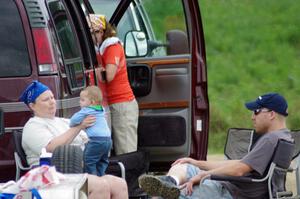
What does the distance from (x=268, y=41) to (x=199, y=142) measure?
12.3 metres

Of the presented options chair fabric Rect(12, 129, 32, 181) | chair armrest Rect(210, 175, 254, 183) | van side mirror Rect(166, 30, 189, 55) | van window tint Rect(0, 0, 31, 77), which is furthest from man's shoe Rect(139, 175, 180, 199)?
van side mirror Rect(166, 30, 189, 55)

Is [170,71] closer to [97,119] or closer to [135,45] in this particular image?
[135,45]

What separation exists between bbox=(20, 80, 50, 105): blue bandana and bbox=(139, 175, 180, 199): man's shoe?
0.94m

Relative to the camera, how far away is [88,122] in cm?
741

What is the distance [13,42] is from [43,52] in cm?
21

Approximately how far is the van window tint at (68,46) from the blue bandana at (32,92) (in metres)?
0.40

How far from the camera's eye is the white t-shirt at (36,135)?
719 centimetres

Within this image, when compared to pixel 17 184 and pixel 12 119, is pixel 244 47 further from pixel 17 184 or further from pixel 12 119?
pixel 17 184

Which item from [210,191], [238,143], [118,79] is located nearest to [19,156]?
[210,191]

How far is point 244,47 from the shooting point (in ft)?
69.6

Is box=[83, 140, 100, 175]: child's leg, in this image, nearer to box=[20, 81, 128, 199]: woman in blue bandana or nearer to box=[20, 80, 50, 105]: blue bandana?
box=[20, 81, 128, 199]: woman in blue bandana

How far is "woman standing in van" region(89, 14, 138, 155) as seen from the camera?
887cm

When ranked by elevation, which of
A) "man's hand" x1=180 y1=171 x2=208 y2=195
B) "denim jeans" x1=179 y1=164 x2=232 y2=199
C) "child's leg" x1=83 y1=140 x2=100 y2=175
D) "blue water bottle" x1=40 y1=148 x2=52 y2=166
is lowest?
"denim jeans" x1=179 y1=164 x2=232 y2=199

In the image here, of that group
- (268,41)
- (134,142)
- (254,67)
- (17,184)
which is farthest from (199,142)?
(268,41)
